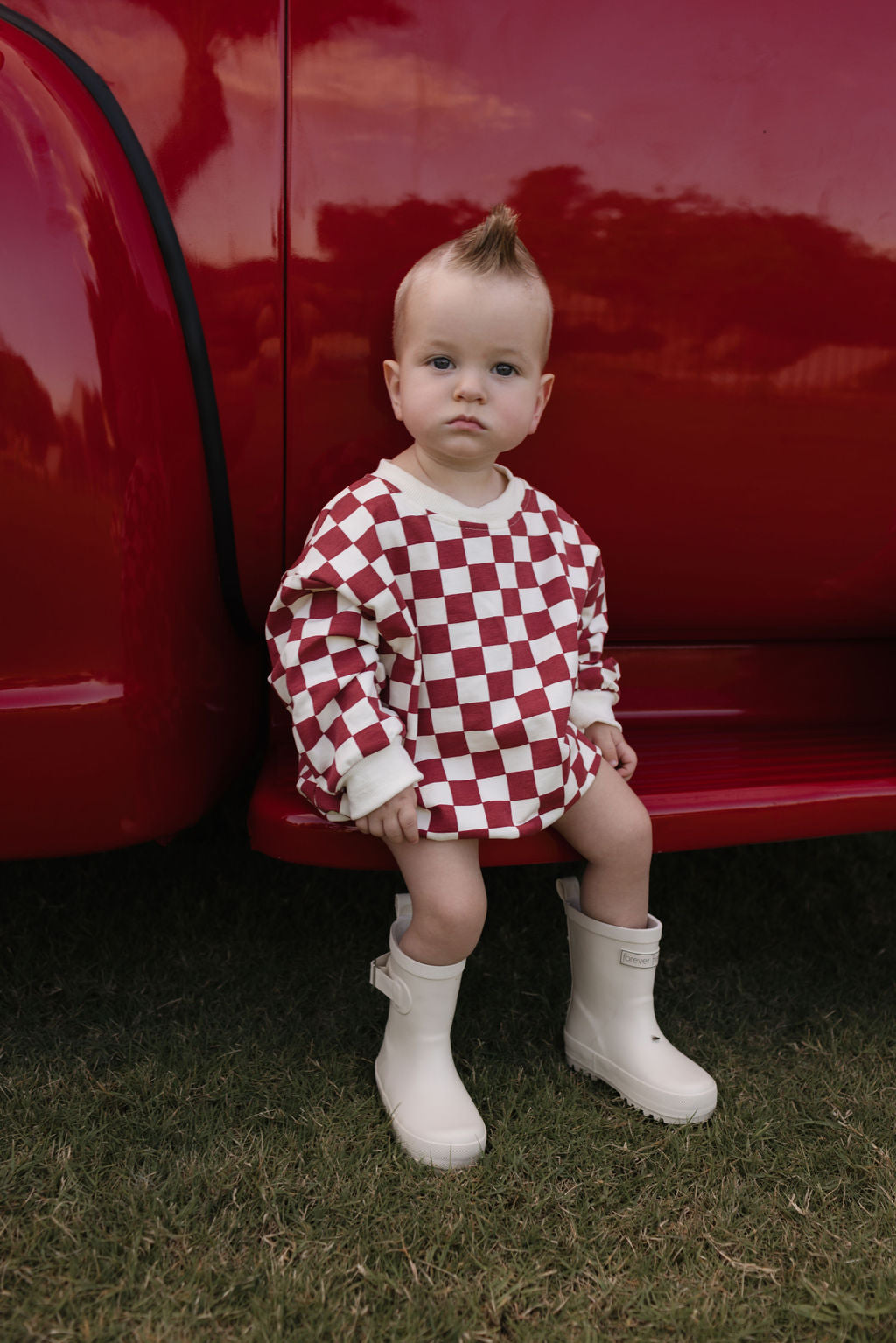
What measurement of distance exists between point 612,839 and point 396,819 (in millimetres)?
291

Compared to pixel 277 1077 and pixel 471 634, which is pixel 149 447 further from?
pixel 277 1077

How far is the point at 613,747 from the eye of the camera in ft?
4.63

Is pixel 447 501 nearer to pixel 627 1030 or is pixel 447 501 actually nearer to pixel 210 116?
pixel 210 116

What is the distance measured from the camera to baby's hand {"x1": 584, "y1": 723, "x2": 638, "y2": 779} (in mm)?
1404

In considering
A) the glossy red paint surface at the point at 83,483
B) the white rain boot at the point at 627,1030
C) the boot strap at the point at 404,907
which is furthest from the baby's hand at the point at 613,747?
the glossy red paint surface at the point at 83,483

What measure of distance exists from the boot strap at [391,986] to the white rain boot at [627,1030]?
0.26 meters

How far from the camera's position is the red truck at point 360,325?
3.56 feet

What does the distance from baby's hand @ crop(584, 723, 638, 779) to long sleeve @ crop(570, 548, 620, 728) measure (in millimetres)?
10

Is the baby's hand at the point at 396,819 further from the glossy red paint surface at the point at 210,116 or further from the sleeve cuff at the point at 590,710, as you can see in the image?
the glossy red paint surface at the point at 210,116

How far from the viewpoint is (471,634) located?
4.11 feet

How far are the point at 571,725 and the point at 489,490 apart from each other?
302mm

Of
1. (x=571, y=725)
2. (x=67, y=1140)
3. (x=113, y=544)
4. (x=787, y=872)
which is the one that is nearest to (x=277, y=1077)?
(x=67, y=1140)

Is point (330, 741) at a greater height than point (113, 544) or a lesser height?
lesser

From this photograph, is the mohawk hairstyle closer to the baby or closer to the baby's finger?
the baby
